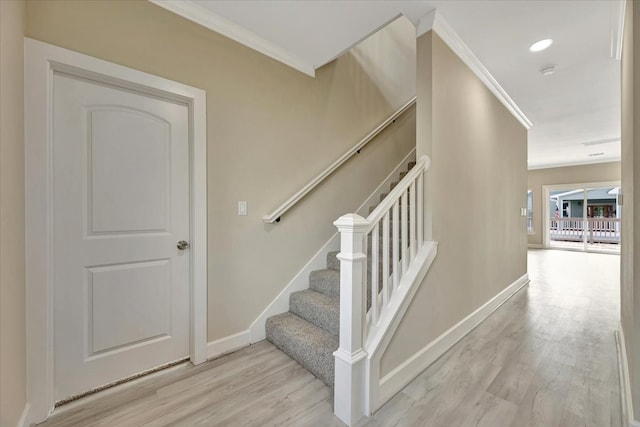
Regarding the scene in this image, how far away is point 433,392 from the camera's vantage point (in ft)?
5.41

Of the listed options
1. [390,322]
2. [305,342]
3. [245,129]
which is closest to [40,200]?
[245,129]

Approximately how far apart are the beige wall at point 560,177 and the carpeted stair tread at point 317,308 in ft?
28.9

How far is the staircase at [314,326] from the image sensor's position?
5.75ft

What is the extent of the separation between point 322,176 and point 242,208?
2.66ft

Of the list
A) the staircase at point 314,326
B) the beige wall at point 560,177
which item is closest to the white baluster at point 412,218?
the staircase at point 314,326

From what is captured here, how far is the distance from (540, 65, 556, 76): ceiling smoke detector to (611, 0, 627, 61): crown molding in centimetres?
40

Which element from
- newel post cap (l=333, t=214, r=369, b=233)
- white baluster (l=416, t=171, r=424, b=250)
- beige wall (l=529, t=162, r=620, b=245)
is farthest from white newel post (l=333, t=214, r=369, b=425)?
beige wall (l=529, t=162, r=620, b=245)

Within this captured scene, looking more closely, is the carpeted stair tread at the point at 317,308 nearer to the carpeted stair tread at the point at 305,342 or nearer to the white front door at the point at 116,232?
the carpeted stair tread at the point at 305,342

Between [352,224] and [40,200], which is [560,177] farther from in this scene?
[40,200]

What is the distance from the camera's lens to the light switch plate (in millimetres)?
2123

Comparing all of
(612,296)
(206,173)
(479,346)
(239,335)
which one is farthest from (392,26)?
(612,296)

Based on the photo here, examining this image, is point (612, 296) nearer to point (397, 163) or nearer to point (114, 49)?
point (397, 163)

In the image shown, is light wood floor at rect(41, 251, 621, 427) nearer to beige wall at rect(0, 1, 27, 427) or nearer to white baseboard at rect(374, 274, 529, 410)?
white baseboard at rect(374, 274, 529, 410)

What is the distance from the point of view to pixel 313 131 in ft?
8.55
